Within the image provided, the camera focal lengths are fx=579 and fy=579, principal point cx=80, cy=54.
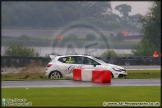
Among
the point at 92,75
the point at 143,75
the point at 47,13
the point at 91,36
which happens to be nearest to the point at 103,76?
the point at 92,75

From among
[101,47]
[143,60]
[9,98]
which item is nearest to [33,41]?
[101,47]

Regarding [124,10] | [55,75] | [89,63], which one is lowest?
[55,75]

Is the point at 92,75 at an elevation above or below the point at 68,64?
below

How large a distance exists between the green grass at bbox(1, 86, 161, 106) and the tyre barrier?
127 inches

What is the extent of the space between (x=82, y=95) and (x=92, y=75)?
6.65m

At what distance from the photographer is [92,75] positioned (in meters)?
24.4

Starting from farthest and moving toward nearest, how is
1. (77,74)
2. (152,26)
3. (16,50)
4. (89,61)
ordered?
(152,26) → (16,50) → (89,61) → (77,74)

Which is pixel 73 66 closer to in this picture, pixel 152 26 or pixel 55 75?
pixel 55 75

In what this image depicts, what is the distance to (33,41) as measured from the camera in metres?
64.4

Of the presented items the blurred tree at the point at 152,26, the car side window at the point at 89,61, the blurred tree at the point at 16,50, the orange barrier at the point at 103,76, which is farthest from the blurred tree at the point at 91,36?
the orange barrier at the point at 103,76

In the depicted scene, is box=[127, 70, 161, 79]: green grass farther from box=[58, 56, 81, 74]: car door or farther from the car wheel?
the car wheel

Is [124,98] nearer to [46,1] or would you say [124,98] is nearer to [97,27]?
[97,27]

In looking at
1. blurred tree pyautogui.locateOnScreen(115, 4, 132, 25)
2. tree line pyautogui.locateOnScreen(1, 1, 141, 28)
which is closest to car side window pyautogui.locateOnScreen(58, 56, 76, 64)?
tree line pyautogui.locateOnScreen(1, 1, 141, 28)

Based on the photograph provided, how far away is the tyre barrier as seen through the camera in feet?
77.3
